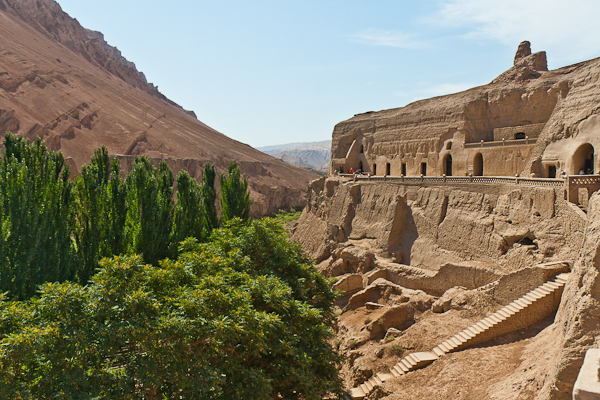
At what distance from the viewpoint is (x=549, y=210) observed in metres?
15.9

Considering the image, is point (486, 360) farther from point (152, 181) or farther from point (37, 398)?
point (152, 181)

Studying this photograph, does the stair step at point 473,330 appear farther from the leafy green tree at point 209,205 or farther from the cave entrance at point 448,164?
the cave entrance at point 448,164

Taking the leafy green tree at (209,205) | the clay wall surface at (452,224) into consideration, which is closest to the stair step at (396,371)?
the clay wall surface at (452,224)

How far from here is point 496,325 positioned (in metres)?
13.2

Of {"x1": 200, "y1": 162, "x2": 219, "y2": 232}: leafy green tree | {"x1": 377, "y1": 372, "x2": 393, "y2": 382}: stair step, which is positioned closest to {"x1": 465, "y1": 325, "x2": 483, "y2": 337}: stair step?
{"x1": 377, "y1": 372, "x2": 393, "y2": 382}: stair step

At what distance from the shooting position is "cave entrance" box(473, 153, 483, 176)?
25.3 metres

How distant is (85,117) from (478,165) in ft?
184

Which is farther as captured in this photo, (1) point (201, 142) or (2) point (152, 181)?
(1) point (201, 142)

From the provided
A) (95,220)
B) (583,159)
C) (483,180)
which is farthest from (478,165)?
(95,220)

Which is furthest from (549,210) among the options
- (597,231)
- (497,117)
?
(497,117)

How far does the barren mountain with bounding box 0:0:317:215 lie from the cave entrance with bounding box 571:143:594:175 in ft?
140

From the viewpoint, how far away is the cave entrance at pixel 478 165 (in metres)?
25.3

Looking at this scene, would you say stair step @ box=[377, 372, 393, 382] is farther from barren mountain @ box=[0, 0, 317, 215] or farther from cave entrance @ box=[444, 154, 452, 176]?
barren mountain @ box=[0, 0, 317, 215]

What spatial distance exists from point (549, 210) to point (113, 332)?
1601cm
